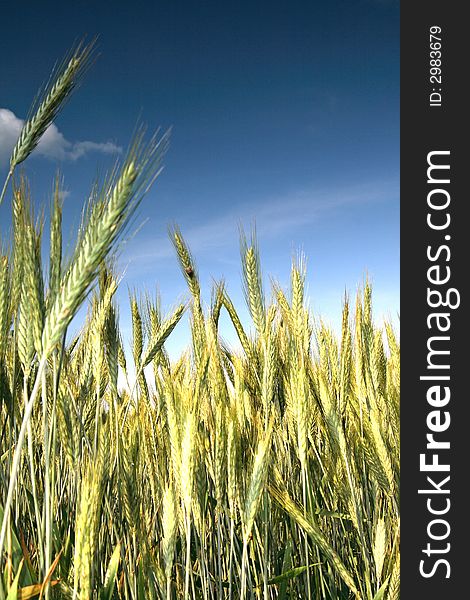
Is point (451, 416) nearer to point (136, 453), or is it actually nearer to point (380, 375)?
point (136, 453)

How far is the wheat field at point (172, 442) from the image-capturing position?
1.04 meters

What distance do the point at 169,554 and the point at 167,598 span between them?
0.10 meters

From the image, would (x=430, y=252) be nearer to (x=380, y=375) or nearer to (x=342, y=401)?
(x=342, y=401)

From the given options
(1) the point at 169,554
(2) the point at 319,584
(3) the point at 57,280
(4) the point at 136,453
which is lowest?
(2) the point at 319,584

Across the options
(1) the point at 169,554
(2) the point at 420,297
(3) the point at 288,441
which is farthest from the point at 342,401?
(1) the point at 169,554

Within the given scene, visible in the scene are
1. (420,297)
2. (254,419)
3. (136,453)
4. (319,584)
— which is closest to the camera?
(136,453)

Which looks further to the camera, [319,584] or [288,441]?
[288,441]

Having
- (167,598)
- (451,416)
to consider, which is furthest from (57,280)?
(451,416)

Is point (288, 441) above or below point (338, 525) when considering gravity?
above

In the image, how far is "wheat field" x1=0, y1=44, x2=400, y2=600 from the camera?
1.04m

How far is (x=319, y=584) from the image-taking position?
1.89 metres

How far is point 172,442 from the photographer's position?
1.23 meters

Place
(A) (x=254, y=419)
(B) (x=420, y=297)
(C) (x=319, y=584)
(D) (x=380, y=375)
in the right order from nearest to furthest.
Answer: (B) (x=420, y=297)
(A) (x=254, y=419)
(C) (x=319, y=584)
(D) (x=380, y=375)

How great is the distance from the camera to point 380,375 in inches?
104
